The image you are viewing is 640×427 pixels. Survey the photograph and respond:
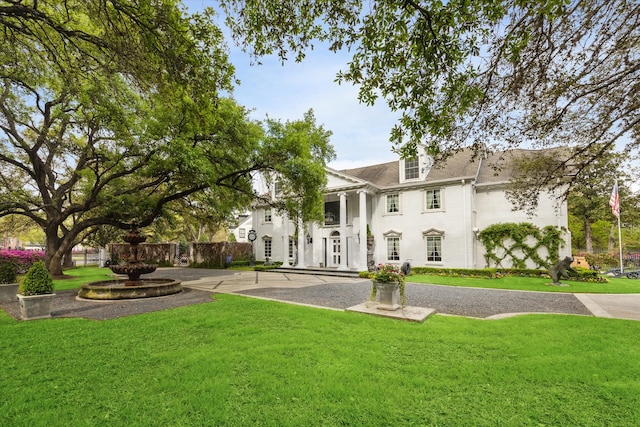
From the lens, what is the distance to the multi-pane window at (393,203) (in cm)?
2205

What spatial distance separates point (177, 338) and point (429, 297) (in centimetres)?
839

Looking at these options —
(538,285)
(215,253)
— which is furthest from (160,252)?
(538,285)

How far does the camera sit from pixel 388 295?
27.3 ft

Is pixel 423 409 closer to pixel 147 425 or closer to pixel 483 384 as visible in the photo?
pixel 483 384

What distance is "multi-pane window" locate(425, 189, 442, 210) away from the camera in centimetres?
2042

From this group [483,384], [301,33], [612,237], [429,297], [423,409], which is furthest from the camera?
[612,237]

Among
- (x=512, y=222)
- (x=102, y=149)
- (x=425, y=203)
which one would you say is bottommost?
(x=512, y=222)

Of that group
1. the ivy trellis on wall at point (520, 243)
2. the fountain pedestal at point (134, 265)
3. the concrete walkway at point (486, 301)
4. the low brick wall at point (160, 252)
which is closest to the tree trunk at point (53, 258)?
the fountain pedestal at point (134, 265)

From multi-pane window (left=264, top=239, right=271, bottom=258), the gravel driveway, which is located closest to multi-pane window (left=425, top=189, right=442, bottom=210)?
the gravel driveway

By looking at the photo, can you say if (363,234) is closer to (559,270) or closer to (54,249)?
(559,270)

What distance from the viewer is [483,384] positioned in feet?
13.2

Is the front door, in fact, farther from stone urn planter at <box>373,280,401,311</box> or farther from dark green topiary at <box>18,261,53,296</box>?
dark green topiary at <box>18,261,53,296</box>

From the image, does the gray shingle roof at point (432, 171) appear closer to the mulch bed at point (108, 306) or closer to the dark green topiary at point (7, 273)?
the mulch bed at point (108, 306)

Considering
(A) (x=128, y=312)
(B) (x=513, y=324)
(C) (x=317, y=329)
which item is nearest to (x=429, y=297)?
(B) (x=513, y=324)
